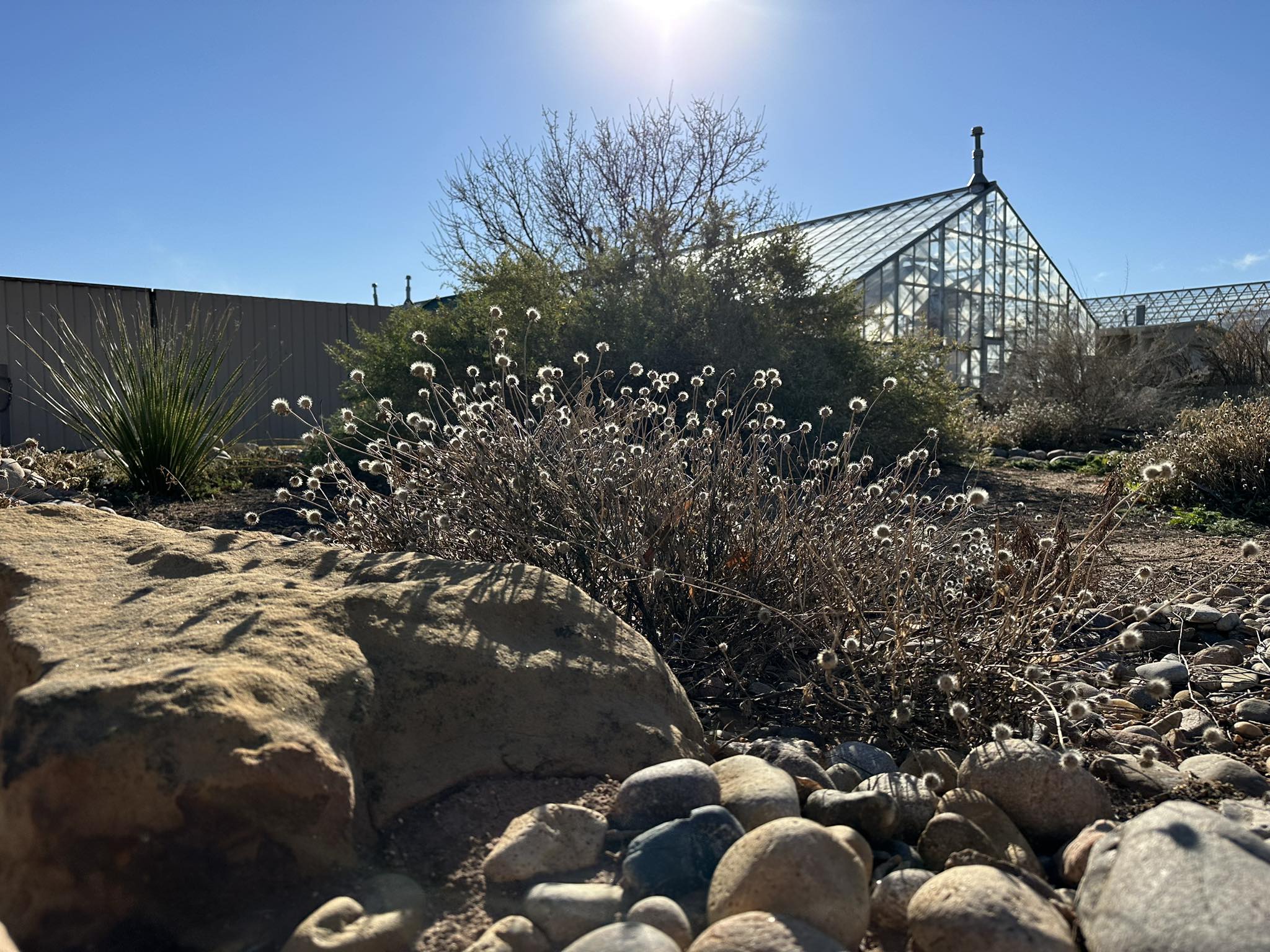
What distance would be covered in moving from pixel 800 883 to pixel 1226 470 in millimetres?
7376

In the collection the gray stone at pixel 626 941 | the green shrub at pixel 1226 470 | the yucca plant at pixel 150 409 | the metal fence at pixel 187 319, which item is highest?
the metal fence at pixel 187 319

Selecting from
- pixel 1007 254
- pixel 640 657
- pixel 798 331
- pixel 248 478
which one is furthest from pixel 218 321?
pixel 1007 254

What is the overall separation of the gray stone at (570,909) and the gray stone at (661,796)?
25 cm

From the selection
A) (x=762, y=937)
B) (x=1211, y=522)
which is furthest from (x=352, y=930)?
(x=1211, y=522)

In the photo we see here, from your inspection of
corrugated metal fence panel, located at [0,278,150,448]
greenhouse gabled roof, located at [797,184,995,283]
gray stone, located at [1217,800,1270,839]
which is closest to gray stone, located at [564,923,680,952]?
gray stone, located at [1217,800,1270,839]

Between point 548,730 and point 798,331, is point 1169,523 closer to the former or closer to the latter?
point 798,331

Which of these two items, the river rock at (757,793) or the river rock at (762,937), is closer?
the river rock at (762,937)

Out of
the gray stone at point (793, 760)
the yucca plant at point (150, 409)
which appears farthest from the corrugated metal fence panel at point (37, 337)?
the gray stone at point (793, 760)

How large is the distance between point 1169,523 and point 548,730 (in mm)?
6168

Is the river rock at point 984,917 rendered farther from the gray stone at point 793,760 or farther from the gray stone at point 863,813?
the gray stone at point 793,760

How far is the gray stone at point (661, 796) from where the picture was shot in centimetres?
202

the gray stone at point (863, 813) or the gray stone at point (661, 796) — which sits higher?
the gray stone at point (661, 796)

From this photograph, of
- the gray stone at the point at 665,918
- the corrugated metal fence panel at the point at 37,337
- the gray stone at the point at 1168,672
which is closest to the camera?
the gray stone at the point at 665,918

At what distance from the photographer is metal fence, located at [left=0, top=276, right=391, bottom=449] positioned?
12.1 meters
